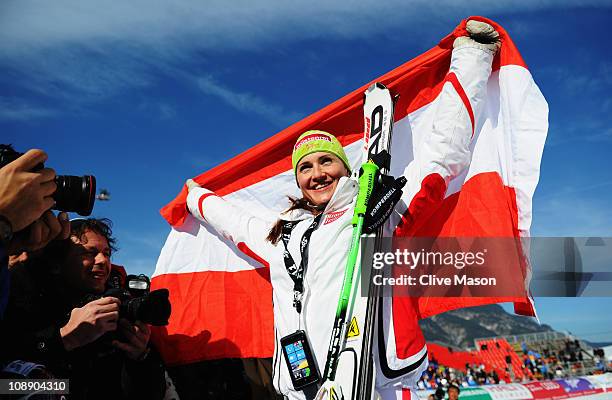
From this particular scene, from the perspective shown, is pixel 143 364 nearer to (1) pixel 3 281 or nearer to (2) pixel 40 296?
(2) pixel 40 296

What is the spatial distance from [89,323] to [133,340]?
0.45 m

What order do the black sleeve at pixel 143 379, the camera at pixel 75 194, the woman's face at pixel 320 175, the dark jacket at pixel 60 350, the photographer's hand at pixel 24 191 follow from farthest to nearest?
the woman's face at pixel 320 175
the black sleeve at pixel 143 379
the dark jacket at pixel 60 350
the camera at pixel 75 194
the photographer's hand at pixel 24 191

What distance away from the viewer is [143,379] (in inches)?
115

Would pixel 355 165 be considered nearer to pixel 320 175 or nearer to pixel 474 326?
pixel 320 175

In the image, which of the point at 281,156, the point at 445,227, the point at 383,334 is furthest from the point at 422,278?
the point at 281,156

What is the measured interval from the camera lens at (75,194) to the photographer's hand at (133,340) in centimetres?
98

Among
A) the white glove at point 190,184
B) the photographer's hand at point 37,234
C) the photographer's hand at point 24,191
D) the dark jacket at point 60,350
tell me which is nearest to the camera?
the photographer's hand at point 24,191

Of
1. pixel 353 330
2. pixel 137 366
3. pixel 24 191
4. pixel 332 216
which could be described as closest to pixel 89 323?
pixel 137 366

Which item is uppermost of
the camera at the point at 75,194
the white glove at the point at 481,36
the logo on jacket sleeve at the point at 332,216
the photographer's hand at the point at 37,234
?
the white glove at the point at 481,36

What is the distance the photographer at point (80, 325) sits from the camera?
243cm

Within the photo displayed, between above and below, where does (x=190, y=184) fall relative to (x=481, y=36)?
below

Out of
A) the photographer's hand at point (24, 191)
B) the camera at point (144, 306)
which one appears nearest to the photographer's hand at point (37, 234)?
the photographer's hand at point (24, 191)

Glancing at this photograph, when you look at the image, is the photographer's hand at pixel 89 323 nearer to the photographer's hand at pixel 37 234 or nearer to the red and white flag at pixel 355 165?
the photographer's hand at pixel 37 234

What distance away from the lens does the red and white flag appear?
10.9 feet
